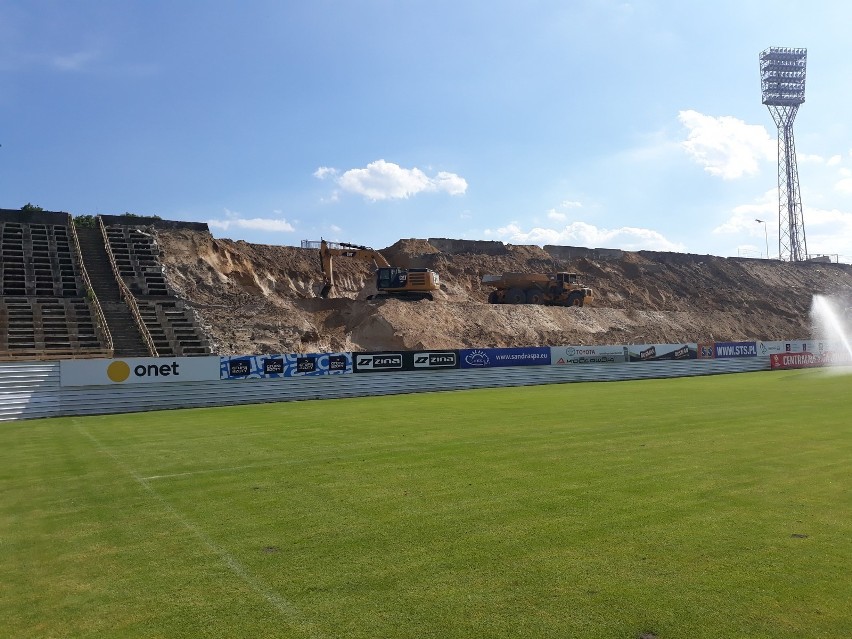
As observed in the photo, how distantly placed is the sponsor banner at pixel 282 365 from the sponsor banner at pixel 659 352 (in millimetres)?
17974

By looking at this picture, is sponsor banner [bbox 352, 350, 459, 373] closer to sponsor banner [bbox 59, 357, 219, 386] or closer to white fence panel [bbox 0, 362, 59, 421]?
sponsor banner [bbox 59, 357, 219, 386]

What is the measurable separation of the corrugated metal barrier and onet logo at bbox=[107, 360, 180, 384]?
1.25 ft

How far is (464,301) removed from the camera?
58562mm

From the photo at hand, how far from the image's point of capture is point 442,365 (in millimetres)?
32156

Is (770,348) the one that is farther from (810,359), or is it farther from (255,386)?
(255,386)

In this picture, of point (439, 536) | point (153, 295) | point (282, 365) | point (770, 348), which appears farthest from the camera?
point (770, 348)

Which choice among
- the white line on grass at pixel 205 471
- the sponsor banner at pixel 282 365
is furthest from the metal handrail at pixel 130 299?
the white line on grass at pixel 205 471

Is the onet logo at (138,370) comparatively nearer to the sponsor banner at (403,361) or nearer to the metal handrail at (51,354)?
the sponsor banner at (403,361)

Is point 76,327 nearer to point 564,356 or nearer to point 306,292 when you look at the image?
point 306,292

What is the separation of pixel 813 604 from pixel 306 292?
2009 inches

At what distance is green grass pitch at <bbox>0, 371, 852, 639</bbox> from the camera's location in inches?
207

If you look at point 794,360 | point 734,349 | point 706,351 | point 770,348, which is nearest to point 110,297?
point 706,351

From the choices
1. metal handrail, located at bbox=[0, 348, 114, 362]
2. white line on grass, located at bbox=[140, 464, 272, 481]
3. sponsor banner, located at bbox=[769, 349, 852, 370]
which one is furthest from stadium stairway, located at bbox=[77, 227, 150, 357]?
sponsor banner, located at bbox=[769, 349, 852, 370]

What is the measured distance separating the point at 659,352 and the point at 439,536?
3506 centimetres
